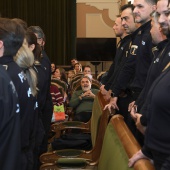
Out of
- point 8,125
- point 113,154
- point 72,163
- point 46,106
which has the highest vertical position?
point 8,125

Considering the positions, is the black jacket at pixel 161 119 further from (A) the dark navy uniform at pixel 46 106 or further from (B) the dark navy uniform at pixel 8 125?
(A) the dark navy uniform at pixel 46 106

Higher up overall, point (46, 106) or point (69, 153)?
point (46, 106)

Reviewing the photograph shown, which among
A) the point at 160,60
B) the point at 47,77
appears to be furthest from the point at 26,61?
the point at 47,77

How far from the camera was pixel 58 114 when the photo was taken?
536cm

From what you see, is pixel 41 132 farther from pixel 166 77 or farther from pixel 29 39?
pixel 166 77

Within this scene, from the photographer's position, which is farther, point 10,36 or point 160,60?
point 160,60

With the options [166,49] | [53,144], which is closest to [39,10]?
[53,144]

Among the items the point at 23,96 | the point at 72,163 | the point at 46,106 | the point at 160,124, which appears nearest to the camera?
the point at 160,124

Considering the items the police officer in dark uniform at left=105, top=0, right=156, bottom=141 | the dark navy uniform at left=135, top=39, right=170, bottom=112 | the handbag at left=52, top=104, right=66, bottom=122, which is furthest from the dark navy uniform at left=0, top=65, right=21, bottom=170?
the handbag at left=52, top=104, right=66, bottom=122

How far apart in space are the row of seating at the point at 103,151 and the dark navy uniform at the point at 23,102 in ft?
1.63

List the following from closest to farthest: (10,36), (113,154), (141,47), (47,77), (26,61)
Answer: (113,154) → (10,36) → (26,61) → (141,47) → (47,77)

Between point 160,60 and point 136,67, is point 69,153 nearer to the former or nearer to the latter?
point 136,67

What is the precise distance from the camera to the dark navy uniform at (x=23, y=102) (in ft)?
8.09

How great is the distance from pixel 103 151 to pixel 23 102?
65 cm
